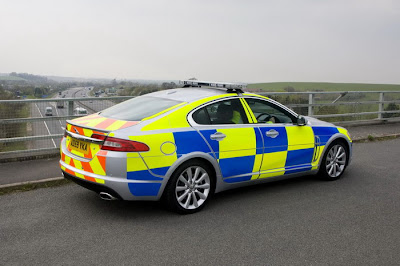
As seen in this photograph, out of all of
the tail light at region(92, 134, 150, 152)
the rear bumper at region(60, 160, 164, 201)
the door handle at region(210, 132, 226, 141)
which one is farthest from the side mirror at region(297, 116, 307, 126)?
the tail light at region(92, 134, 150, 152)

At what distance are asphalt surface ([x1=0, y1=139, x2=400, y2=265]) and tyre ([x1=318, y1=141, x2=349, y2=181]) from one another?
0.39 m

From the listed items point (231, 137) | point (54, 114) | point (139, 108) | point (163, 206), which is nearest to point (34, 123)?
point (54, 114)

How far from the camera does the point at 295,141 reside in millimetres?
6074

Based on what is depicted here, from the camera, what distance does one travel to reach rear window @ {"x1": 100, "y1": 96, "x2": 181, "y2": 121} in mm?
5090

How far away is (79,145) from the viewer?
16.1 ft

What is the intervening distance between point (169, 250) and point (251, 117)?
7.50ft

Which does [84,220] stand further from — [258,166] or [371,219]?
[371,219]

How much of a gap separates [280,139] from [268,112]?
1.34 ft

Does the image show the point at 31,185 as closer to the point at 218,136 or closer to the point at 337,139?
the point at 218,136

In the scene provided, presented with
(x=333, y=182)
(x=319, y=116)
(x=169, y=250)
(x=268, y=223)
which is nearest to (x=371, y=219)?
(x=268, y=223)

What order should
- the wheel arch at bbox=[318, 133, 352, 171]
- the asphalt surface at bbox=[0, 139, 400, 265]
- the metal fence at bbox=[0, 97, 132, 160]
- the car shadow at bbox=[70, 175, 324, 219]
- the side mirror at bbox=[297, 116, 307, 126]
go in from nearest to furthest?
the asphalt surface at bbox=[0, 139, 400, 265], the car shadow at bbox=[70, 175, 324, 219], the side mirror at bbox=[297, 116, 307, 126], the wheel arch at bbox=[318, 133, 352, 171], the metal fence at bbox=[0, 97, 132, 160]

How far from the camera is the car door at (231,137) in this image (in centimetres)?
516

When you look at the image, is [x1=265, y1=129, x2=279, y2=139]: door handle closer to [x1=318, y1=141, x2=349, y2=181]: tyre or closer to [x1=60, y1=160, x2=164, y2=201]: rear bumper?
[x1=318, y1=141, x2=349, y2=181]: tyre

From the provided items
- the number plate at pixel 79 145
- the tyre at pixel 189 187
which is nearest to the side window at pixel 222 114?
the tyre at pixel 189 187
